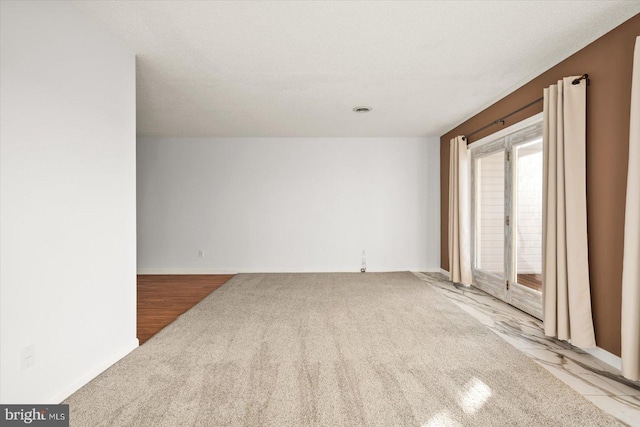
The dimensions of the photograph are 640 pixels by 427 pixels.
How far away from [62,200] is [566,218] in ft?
Result: 12.2

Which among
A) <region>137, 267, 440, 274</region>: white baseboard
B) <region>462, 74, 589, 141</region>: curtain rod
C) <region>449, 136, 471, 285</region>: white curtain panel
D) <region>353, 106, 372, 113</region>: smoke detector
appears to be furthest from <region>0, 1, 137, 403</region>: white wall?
<region>449, 136, 471, 285</region>: white curtain panel

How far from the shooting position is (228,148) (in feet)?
23.3

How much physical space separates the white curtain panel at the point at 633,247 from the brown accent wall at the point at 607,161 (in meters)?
0.29

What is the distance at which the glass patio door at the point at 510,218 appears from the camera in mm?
3947

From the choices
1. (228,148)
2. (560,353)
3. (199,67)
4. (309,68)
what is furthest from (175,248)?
(560,353)

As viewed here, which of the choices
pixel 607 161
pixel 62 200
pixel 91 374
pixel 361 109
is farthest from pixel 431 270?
pixel 62 200

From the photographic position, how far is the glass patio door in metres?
3.95

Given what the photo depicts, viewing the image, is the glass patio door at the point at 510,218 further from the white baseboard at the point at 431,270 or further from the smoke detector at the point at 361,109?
→ the smoke detector at the point at 361,109

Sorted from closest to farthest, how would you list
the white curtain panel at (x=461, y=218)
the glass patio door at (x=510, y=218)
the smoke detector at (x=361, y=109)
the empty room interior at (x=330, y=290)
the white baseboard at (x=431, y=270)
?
the empty room interior at (x=330, y=290), the glass patio door at (x=510, y=218), the smoke detector at (x=361, y=109), the white curtain panel at (x=461, y=218), the white baseboard at (x=431, y=270)

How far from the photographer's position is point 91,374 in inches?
100

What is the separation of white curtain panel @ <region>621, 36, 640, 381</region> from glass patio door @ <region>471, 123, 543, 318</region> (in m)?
1.46

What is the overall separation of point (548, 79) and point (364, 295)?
10.9ft
